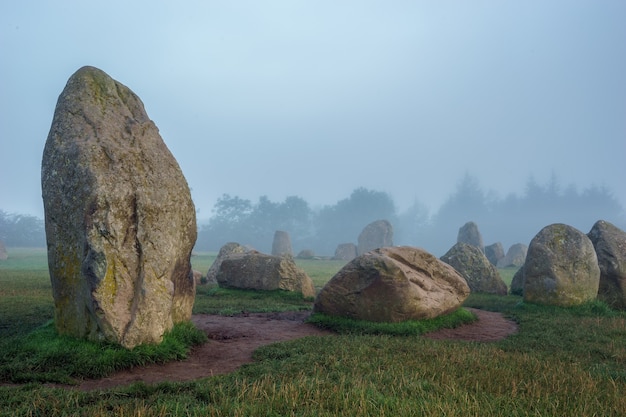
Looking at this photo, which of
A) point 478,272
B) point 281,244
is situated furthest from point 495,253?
point 478,272

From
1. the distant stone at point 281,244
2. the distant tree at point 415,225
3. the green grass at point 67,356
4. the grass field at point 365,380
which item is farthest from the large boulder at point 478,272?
the distant tree at point 415,225

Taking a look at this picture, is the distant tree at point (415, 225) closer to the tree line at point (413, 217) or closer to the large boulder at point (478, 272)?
the tree line at point (413, 217)

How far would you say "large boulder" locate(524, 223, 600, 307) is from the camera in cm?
1546

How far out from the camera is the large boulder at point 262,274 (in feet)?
62.2

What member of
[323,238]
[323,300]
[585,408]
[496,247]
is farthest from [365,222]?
[585,408]

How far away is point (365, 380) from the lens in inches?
251

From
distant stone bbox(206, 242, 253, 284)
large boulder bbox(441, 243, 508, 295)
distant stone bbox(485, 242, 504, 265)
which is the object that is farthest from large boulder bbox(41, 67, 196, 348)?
distant stone bbox(485, 242, 504, 265)

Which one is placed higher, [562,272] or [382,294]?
[562,272]

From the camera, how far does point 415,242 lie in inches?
5522

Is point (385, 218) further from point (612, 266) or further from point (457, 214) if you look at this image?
point (612, 266)

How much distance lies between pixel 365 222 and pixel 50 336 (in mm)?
114132

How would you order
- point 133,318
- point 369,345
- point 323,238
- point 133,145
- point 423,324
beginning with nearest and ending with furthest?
point 133,318 < point 369,345 < point 133,145 < point 423,324 < point 323,238

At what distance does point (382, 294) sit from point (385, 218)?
115 meters

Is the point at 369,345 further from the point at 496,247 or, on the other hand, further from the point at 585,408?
the point at 496,247
